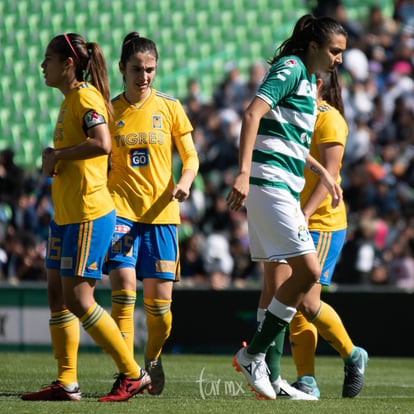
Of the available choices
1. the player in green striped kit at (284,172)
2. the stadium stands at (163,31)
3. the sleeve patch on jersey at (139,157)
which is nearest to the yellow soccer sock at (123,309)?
the sleeve patch on jersey at (139,157)

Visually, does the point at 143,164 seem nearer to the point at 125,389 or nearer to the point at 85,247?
the point at 85,247

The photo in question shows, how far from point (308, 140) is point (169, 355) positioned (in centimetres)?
608

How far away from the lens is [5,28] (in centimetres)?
1830

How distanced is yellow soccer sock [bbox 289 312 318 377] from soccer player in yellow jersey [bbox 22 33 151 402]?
124 centimetres

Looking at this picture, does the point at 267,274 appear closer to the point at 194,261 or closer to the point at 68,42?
the point at 68,42

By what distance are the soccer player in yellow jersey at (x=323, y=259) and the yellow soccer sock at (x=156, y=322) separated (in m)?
0.65

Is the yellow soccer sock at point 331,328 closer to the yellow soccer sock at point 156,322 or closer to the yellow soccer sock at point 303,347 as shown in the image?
the yellow soccer sock at point 303,347

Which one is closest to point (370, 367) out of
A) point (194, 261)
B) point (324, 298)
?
point (324, 298)

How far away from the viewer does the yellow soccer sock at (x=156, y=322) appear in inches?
254

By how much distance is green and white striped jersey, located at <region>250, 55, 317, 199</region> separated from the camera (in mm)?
5488

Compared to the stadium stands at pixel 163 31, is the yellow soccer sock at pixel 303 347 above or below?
below

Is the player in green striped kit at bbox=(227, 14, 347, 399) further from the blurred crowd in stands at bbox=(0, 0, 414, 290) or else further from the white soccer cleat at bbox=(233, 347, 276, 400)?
the blurred crowd in stands at bbox=(0, 0, 414, 290)

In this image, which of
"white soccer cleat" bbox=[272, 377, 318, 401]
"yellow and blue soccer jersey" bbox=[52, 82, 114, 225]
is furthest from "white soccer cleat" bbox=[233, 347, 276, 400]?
"yellow and blue soccer jersey" bbox=[52, 82, 114, 225]

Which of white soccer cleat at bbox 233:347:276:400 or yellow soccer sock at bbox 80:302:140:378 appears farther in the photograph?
white soccer cleat at bbox 233:347:276:400
